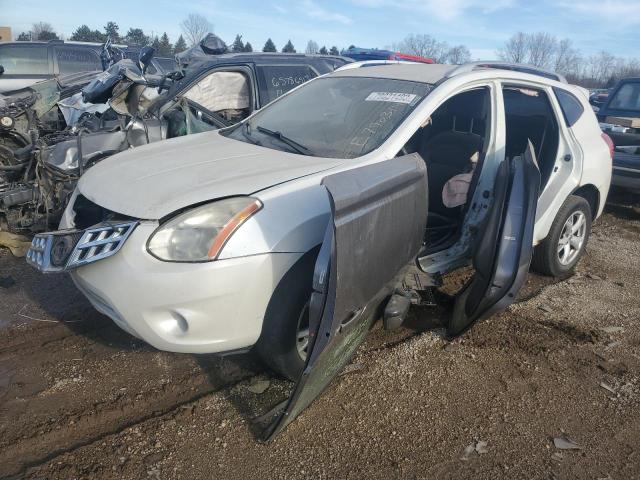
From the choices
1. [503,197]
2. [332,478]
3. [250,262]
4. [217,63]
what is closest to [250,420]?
[332,478]

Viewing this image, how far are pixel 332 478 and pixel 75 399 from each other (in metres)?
1.46

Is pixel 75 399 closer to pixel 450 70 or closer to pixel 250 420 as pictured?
pixel 250 420

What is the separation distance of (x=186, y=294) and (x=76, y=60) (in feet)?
31.7

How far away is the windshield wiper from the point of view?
3191 millimetres

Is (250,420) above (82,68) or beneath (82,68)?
beneath

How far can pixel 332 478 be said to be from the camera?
7.48 feet

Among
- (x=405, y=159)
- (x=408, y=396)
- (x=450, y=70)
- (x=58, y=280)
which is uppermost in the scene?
(x=450, y=70)

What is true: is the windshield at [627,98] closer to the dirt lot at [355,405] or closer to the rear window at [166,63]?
A: the dirt lot at [355,405]

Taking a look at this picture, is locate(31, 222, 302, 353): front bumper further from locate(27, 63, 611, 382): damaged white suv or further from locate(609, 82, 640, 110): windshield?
locate(609, 82, 640, 110): windshield

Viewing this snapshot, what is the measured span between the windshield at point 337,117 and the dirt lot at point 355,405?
50.8 inches

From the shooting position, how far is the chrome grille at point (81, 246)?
8.02 feet

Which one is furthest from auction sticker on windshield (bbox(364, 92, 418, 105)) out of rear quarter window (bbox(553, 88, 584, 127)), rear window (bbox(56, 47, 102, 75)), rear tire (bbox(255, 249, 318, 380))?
rear window (bbox(56, 47, 102, 75))

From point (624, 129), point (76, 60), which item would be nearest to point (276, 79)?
point (624, 129)

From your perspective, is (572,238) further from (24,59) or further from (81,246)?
(24,59)
